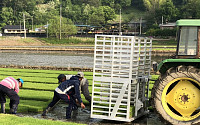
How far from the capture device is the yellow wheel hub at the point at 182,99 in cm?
941

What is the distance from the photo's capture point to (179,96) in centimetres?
957

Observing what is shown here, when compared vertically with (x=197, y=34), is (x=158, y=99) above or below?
below

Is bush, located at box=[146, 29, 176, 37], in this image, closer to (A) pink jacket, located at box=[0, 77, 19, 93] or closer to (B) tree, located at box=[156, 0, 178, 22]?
(B) tree, located at box=[156, 0, 178, 22]

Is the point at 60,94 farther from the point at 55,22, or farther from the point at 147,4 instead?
the point at 147,4

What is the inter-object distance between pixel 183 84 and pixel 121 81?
1.85m

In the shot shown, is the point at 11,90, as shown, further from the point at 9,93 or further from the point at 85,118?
the point at 85,118

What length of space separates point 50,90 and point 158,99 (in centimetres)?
804

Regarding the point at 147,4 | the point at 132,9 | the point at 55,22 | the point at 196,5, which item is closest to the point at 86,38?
the point at 55,22

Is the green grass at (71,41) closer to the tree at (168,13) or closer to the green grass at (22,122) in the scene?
the tree at (168,13)

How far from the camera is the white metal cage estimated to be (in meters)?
9.98

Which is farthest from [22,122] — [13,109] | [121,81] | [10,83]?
[121,81]

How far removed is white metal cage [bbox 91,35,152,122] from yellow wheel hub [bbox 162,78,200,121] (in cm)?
109

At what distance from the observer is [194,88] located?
9422 mm

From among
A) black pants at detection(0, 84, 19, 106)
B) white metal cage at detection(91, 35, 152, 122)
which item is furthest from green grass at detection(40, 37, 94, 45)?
white metal cage at detection(91, 35, 152, 122)
